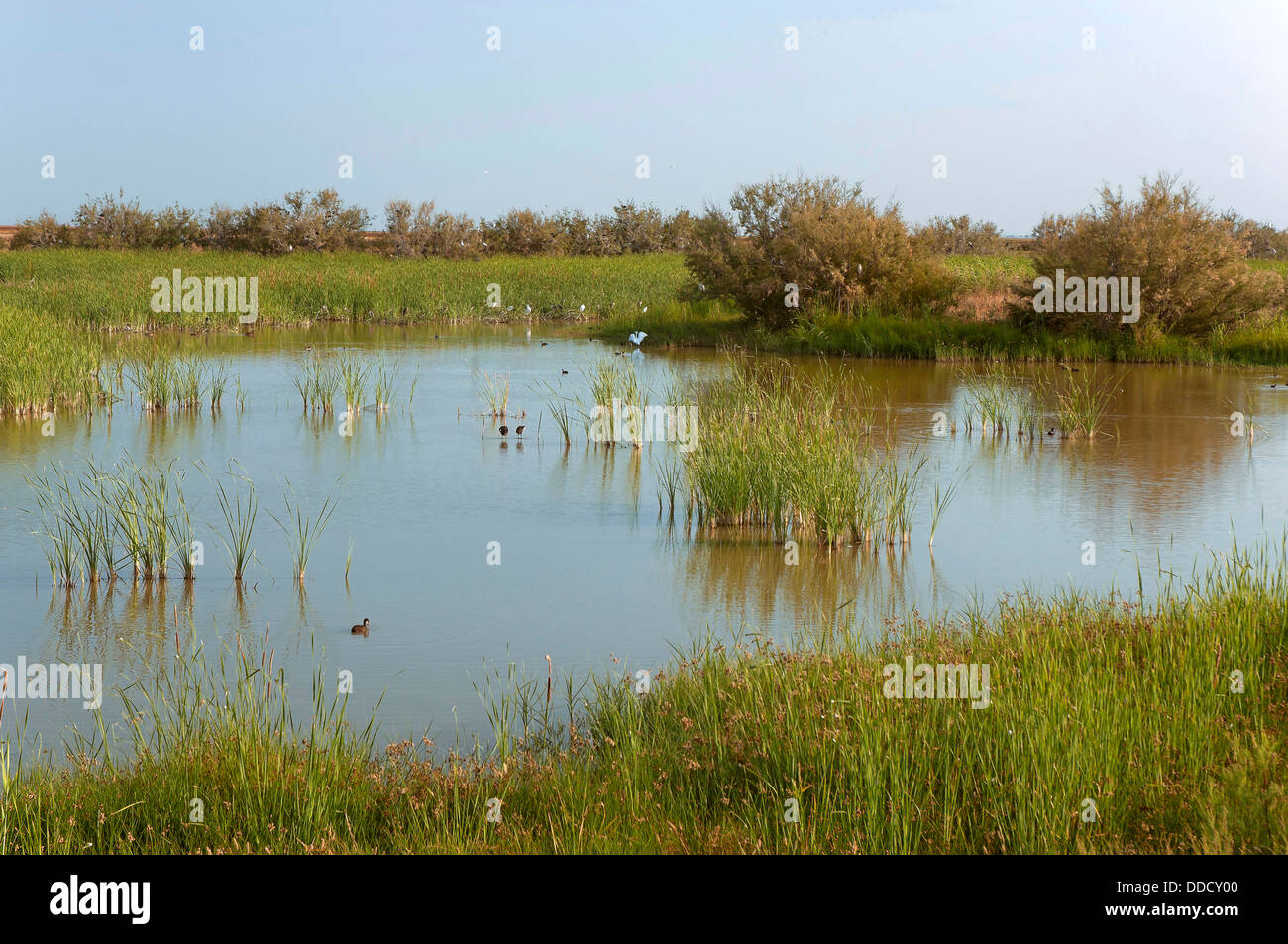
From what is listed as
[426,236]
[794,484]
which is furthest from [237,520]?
[426,236]

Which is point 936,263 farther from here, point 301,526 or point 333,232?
point 333,232

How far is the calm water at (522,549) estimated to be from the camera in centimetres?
602

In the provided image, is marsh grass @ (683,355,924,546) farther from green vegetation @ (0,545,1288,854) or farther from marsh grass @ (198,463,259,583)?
green vegetation @ (0,545,1288,854)

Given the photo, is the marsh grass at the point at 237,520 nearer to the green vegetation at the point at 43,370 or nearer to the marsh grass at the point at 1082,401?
the green vegetation at the point at 43,370

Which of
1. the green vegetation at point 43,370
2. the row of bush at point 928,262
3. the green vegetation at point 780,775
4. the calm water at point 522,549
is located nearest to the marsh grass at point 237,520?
the calm water at point 522,549

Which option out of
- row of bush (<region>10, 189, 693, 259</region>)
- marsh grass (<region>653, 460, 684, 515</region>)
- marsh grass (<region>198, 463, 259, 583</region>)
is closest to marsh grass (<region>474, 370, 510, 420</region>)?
marsh grass (<region>653, 460, 684, 515</region>)

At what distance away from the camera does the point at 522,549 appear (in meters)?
8.07

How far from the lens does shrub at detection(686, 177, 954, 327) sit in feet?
67.0

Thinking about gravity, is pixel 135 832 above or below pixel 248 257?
below

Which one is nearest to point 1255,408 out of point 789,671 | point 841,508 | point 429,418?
point 841,508

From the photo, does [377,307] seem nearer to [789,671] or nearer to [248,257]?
[248,257]

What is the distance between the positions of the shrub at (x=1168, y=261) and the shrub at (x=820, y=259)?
9.35ft

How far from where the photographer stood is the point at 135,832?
3.72 metres

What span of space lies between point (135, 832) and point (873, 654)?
2.80 meters
